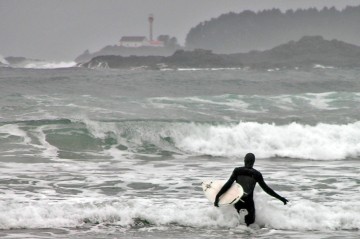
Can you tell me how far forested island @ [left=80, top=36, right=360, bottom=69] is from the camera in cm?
8950

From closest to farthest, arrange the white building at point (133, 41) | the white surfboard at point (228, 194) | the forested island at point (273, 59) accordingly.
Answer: the white surfboard at point (228, 194)
the forested island at point (273, 59)
the white building at point (133, 41)

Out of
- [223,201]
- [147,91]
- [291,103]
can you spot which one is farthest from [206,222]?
[147,91]

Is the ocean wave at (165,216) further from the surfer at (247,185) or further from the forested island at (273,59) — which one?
the forested island at (273,59)

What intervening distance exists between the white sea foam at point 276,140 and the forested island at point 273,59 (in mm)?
62805

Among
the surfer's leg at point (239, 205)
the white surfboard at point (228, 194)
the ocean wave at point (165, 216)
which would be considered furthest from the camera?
the ocean wave at point (165, 216)

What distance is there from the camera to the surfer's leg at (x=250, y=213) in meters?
11.5

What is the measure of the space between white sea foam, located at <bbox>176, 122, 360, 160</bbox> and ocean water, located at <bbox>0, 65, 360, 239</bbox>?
5cm

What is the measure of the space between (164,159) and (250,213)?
8.30 m

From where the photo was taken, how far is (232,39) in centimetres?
17300

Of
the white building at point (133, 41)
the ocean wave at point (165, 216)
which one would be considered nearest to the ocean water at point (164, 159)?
the ocean wave at point (165, 216)

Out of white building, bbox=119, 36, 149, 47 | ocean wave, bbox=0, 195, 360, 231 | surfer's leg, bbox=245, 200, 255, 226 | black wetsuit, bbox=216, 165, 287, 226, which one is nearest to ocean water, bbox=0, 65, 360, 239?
ocean wave, bbox=0, 195, 360, 231

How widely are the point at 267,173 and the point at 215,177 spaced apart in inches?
49.9

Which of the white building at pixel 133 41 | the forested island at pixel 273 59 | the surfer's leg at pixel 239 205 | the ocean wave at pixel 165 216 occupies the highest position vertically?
the white building at pixel 133 41

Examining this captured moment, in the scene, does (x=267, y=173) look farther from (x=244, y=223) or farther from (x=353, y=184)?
(x=244, y=223)
